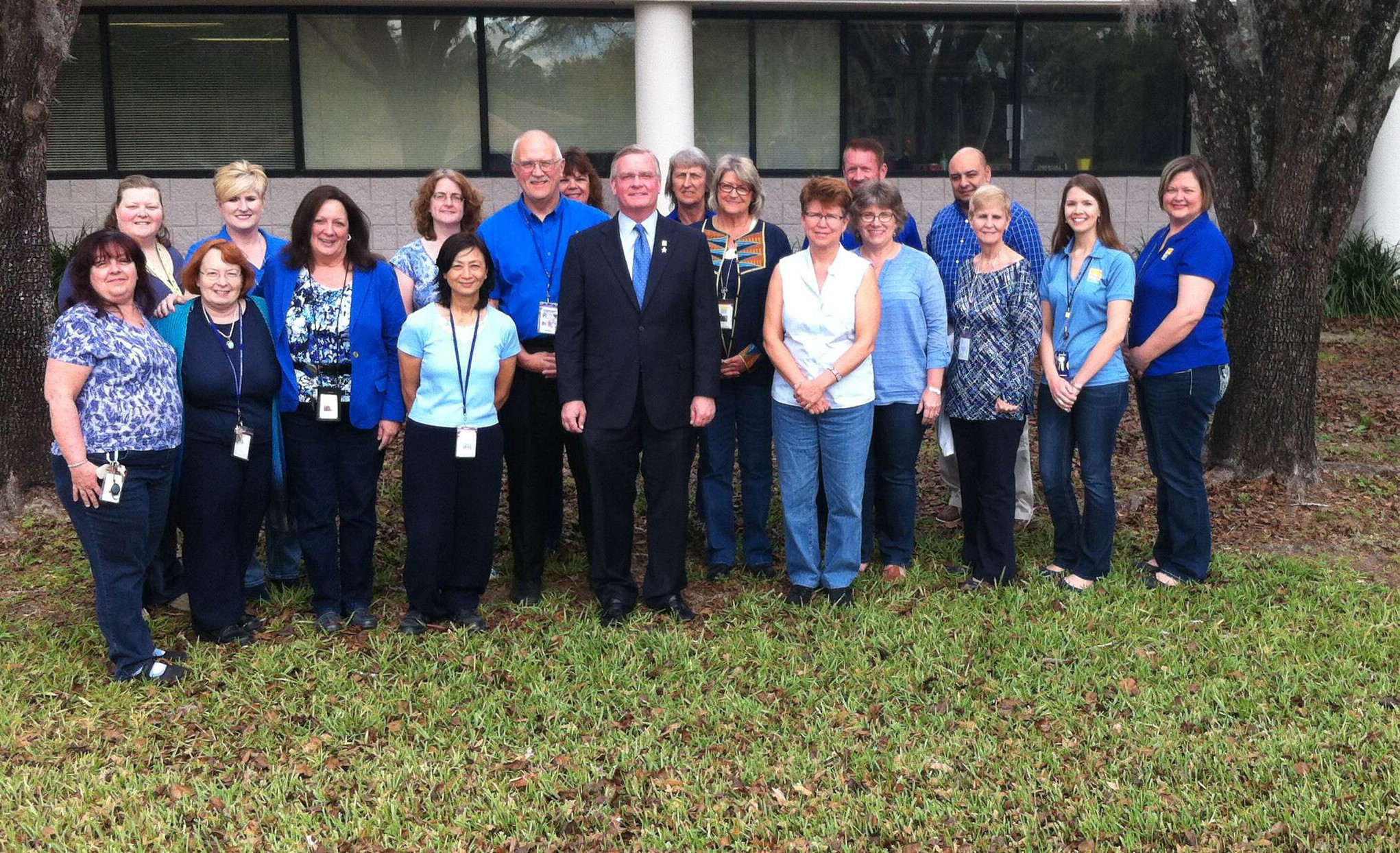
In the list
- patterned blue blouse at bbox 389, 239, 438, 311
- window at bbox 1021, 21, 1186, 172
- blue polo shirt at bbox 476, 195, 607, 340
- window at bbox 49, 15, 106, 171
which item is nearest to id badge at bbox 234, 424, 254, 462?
patterned blue blouse at bbox 389, 239, 438, 311

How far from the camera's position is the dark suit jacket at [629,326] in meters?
5.48

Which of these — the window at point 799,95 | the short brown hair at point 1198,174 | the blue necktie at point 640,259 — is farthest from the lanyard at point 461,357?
the window at point 799,95

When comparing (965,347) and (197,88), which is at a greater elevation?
(197,88)

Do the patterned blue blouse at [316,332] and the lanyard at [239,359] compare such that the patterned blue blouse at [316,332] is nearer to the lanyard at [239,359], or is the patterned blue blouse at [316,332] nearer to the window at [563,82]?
the lanyard at [239,359]

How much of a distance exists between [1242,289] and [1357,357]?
5639mm

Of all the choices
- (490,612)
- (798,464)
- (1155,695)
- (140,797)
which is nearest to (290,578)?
(490,612)

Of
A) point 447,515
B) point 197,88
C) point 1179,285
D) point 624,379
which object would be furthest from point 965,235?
point 197,88

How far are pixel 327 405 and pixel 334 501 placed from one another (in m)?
0.50

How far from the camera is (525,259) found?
18.9ft

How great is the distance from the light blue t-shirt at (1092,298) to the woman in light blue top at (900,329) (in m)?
0.56

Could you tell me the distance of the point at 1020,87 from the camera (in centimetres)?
1483

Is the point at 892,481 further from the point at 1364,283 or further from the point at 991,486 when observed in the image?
the point at 1364,283

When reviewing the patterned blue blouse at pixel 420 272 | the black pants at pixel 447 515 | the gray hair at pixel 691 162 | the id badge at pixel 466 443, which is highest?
the gray hair at pixel 691 162

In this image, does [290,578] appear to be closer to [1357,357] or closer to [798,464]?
[798,464]
